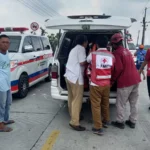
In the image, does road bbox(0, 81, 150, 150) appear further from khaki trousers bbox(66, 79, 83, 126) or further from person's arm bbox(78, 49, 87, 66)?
person's arm bbox(78, 49, 87, 66)

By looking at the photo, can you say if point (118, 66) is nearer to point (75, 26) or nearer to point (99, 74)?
point (99, 74)

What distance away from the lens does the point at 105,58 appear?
4.26 metres

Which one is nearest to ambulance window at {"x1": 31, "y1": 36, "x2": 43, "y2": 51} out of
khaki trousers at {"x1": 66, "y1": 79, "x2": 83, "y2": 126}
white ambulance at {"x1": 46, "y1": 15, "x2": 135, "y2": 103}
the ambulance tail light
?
white ambulance at {"x1": 46, "y1": 15, "x2": 135, "y2": 103}

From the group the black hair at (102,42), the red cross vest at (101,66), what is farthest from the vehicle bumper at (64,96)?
the black hair at (102,42)

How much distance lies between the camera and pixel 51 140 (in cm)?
416

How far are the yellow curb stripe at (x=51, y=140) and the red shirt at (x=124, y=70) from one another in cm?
157

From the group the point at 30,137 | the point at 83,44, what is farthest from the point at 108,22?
the point at 30,137

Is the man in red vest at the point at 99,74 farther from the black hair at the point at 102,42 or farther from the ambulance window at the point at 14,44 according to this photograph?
the ambulance window at the point at 14,44

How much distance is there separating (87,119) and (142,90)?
13.5 ft

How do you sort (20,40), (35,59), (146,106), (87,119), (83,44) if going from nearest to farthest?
(83,44) < (87,119) < (146,106) < (20,40) < (35,59)

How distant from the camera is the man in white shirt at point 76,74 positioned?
14.9 feet

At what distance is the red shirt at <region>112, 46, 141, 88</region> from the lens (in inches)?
178

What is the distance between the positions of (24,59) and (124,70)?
3446 millimetres

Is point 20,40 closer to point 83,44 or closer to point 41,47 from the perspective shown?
point 41,47
